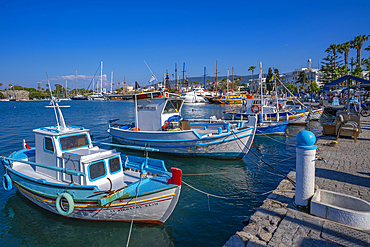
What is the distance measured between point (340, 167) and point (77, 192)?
8.94 m

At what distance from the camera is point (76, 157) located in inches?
273

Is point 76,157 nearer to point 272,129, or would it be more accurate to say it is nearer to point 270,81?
point 272,129

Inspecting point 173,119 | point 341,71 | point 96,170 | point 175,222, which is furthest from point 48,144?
point 341,71

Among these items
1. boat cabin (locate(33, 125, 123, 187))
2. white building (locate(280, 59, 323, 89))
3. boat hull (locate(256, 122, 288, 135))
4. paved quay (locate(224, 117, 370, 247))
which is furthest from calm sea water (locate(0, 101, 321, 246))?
white building (locate(280, 59, 323, 89))

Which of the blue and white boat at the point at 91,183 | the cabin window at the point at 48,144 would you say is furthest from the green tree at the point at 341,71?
the cabin window at the point at 48,144

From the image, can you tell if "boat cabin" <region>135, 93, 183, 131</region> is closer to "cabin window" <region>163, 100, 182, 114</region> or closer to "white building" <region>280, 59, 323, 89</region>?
"cabin window" <region>163, 100, 182, 114</region>

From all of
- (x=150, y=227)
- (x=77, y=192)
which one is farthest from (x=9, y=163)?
(x=150, y=227)

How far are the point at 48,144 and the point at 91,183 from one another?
237 cm

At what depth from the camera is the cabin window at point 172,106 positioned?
1507 centimetres

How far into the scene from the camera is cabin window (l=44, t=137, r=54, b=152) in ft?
25.1

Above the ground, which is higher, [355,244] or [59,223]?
[355,244]

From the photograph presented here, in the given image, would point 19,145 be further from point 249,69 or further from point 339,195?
point 249,69

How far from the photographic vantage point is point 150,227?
680 centimetres

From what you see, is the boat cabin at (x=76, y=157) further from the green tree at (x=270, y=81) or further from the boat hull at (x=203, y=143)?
the green tree at (x=270, y=81)
